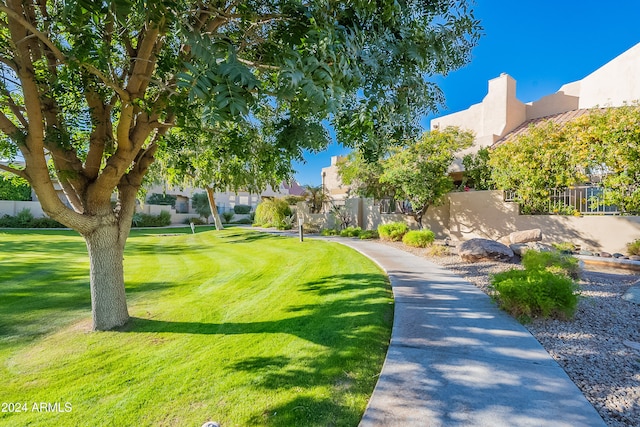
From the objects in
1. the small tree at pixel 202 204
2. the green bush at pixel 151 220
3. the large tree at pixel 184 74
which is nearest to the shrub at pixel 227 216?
the small tree at pixel 202 204

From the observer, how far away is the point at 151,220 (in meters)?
30.3

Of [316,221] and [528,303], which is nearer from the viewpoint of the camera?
[528,303]

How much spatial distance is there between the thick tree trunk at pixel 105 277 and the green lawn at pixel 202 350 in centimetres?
26

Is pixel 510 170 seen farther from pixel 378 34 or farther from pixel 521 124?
pixel 378 34

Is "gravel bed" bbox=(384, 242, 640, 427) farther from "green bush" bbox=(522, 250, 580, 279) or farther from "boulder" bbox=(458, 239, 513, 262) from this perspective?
"boulder" bbox=(458, 239, 513, 262)

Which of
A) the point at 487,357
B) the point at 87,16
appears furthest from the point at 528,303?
the point at 87,16

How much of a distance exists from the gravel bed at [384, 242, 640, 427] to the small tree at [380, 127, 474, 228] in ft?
24.8

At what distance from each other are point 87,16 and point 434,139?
12.7 meters

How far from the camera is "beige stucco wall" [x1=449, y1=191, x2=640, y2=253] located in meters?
9.57

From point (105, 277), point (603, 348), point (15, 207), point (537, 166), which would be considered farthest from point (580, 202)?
point (15, 207)

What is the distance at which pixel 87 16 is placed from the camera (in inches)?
107

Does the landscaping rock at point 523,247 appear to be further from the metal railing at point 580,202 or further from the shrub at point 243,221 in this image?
the shrub at point 243,221

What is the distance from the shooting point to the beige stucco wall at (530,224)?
9570 millimetres

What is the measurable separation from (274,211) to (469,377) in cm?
2102
